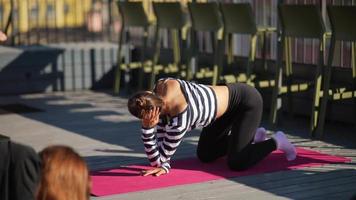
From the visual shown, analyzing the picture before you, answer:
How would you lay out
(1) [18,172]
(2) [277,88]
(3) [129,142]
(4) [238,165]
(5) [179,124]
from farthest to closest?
(2) [277,88] < (3) [129,142] < (4) [238,165] < (5) [179,124] < (1) [18,172]

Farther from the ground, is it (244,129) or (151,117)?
(151,117)

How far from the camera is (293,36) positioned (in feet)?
22.9

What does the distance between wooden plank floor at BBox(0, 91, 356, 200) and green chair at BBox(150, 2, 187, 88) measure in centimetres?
70

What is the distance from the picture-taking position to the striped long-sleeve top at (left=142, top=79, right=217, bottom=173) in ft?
16.9

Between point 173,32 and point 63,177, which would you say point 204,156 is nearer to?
point 63,177

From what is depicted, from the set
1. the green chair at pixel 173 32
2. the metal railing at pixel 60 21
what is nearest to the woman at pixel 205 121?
the green chair at pixel 173 32

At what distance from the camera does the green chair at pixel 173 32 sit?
8.72m

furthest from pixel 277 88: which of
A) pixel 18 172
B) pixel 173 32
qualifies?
pixel 18 172

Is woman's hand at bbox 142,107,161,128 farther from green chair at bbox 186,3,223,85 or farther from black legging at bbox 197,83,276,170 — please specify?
green chair at bbox 186,3,223,85

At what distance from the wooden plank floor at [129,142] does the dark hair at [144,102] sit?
0.53 meters

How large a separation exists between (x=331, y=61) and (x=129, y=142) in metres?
1.86

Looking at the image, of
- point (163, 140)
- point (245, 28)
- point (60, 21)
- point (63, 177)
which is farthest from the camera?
point (60, 21)

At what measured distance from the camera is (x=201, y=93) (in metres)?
5.34

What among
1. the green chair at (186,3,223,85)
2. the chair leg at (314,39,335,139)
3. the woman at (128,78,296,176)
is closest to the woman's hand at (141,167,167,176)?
the woman at (128,78,296,176)
